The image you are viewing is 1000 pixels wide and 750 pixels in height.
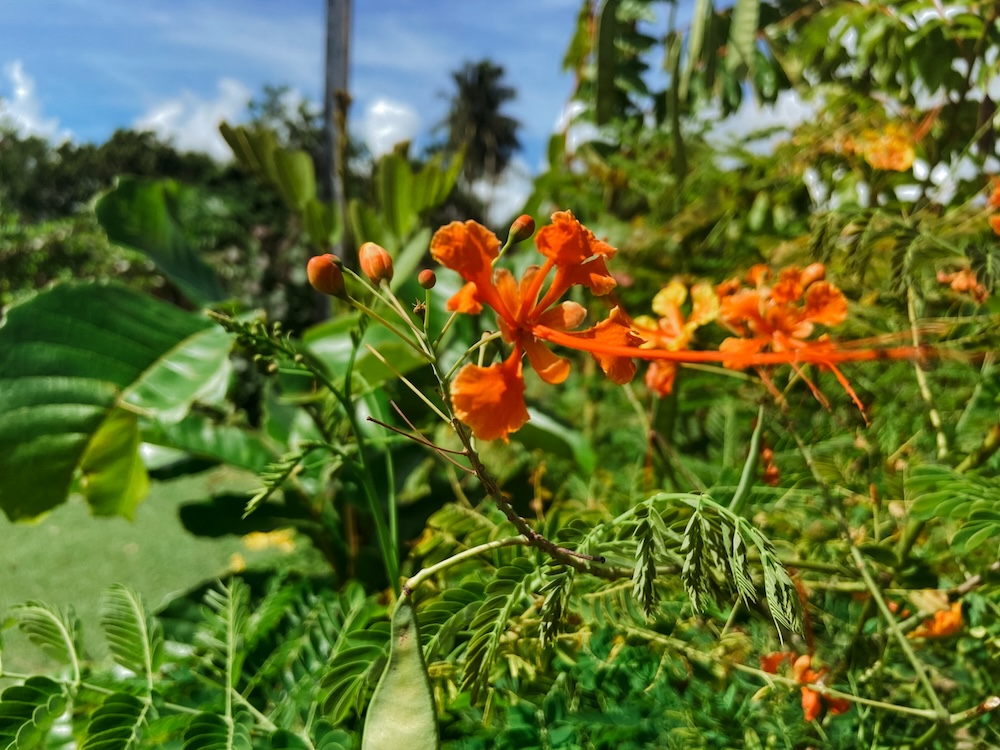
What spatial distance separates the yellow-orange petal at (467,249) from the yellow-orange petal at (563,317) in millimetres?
47

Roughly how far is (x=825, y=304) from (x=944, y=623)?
0.27 meters

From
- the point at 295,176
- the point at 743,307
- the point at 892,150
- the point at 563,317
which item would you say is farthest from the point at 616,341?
the point at 295,176

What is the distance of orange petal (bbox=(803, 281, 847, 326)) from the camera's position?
589mm

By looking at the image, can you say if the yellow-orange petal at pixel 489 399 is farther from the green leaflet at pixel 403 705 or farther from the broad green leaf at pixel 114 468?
the broad green leaf at pixel 114 468

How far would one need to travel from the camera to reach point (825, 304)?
0.60m

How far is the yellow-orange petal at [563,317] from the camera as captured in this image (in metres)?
0.43

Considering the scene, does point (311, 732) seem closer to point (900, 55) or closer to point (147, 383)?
point (147, 383)

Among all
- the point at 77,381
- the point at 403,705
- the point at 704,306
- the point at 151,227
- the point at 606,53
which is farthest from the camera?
the point at 151,227

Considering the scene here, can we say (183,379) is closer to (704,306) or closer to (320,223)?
(320,223)

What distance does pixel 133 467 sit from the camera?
1057 millimetres

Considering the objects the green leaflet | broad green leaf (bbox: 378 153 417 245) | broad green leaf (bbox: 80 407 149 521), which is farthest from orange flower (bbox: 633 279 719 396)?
broad green leaf (bbox: 378 153 417 245)

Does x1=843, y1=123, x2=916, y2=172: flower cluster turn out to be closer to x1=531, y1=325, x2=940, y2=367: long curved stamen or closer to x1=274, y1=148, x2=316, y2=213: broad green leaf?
x1=531, y1=325, x2=940, y2=367: long curved stamen

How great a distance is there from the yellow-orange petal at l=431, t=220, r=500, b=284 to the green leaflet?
0.18 m

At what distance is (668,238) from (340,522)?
86 cm
